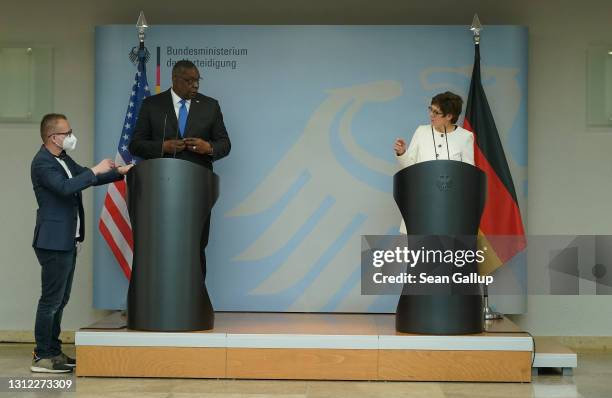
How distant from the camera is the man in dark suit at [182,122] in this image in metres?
6.49

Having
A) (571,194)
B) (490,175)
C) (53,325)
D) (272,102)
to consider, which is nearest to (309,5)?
(272,102)

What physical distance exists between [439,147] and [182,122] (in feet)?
5.53

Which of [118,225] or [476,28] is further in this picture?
[118,225]

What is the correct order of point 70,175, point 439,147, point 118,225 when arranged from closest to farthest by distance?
point 70,175
point 439,147
point 118,225

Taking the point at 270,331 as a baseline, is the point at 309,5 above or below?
above

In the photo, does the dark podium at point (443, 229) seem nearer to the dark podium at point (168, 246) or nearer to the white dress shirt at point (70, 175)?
the dark podium at point (168, 246)

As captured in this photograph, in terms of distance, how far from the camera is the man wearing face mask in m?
6.08

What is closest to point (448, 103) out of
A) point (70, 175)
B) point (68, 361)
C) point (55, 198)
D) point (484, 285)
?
point (484, 285)

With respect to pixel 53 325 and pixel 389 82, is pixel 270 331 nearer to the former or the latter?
pixel 53 325

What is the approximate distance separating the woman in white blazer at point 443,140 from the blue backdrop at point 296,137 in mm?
780

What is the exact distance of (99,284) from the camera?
23.9 feet

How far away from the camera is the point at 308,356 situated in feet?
19.3

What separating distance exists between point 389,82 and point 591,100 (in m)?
1.53

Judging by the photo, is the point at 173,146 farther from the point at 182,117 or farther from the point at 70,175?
the point at 70,175
